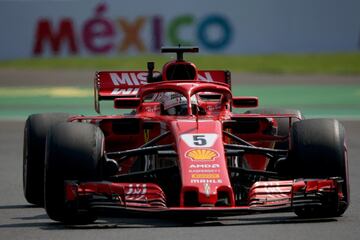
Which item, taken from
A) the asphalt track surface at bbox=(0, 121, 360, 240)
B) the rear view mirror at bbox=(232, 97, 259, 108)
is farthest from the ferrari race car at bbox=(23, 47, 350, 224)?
the rear view mirror at bbox=(232, 97, 259, 108)

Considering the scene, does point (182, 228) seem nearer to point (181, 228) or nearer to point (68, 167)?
point (181, 228)

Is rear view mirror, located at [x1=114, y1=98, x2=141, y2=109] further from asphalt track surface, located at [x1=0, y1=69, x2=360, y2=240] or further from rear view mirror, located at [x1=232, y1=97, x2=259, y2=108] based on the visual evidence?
asphalt track surface, located at [x1=0, y1=69, x2=360, y2=240]

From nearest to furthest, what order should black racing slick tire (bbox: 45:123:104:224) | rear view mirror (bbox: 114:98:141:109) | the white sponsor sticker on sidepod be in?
black racing slick tire (bbox: 45:123:104:224)
the white sponsor sticker on sidepod
rear view mirror (bbox: 114:98:141:109)

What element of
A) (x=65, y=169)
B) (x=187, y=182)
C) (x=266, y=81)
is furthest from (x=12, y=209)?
(x=266, y=81)

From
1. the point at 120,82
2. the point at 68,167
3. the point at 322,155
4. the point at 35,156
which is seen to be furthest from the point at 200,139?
the point at 120,82

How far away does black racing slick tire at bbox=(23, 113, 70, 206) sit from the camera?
1204 centimetres

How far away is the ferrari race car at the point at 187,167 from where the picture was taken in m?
10.1

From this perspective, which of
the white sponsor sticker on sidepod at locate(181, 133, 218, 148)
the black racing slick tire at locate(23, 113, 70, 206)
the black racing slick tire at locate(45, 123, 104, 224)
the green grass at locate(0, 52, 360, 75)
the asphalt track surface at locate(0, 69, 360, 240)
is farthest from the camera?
the green grass at locate(0, 52, 360, 75)

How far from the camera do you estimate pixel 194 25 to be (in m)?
37.3

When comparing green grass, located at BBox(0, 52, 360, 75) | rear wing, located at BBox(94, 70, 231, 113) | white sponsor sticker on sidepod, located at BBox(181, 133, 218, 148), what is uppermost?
green grass, located at BBox(0, 52, 360, 75)

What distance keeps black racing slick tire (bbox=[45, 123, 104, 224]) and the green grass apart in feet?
84.6

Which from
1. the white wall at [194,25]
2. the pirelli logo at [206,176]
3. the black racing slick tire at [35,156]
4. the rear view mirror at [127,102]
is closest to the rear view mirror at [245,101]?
the rear view mirror at [127,102]

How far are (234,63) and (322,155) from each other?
28.9 meters

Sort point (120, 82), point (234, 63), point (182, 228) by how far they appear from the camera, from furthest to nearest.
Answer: point (234, 63), point (120, 82), point (182, 228)
